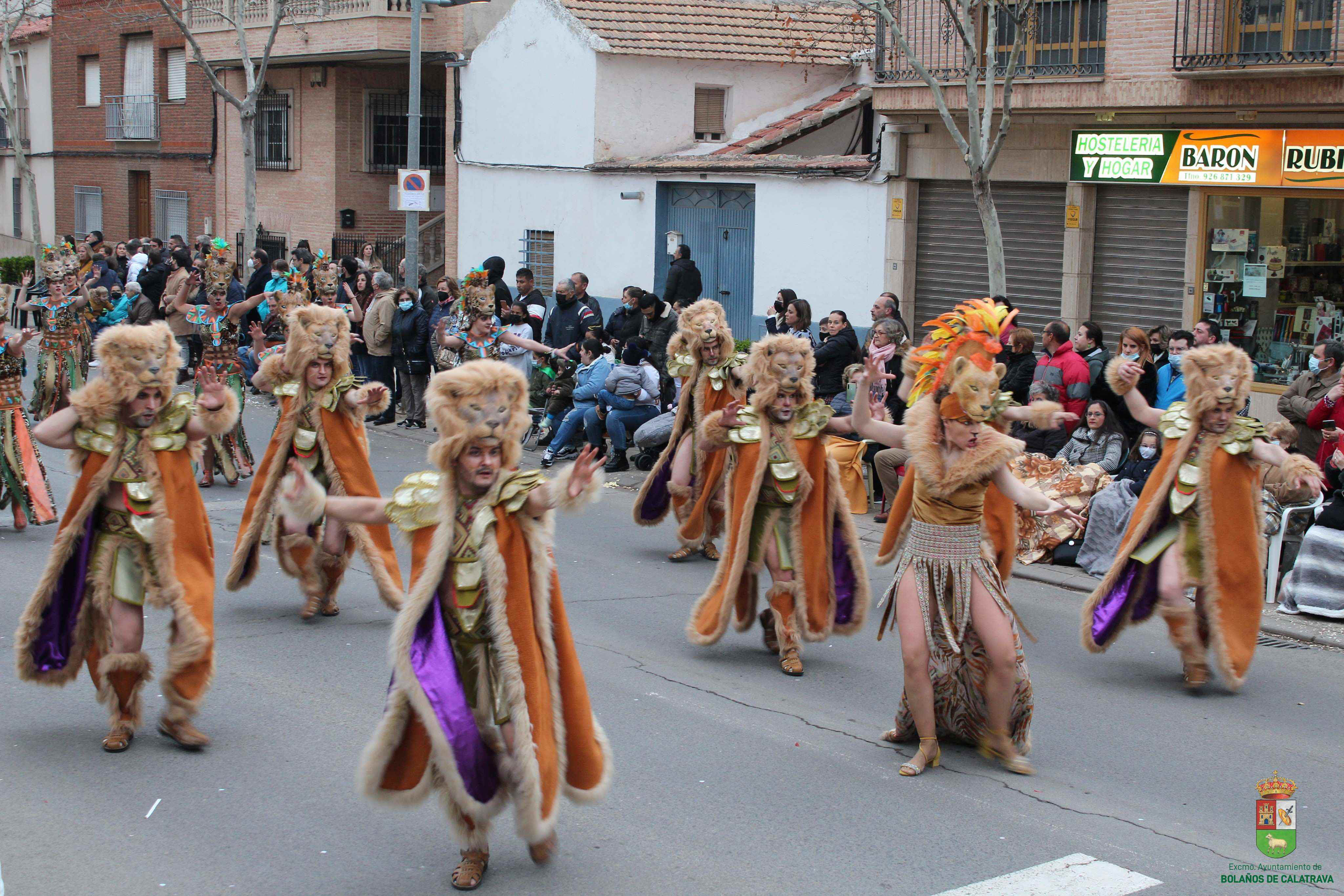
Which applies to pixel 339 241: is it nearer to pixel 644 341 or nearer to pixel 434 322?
pixel 434 322

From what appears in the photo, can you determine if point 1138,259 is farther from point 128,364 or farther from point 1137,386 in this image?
point 128,364

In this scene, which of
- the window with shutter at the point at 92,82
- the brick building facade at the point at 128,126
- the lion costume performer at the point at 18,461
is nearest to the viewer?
the lion costume performer at the point at 18,461

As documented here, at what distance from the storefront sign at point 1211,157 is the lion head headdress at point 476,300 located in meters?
7.12

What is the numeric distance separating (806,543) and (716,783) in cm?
201

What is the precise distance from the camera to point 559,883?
17.7ft

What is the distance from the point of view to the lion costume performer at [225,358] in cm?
1372

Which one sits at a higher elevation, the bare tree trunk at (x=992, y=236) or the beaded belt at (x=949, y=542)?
the bare tree trunk at (x=992, y=236)

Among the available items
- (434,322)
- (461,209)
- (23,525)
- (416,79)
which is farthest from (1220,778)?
(461,209)

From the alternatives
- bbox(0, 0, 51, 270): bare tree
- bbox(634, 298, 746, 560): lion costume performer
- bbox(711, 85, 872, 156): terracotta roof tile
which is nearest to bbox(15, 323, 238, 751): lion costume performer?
bbox(634, 298, 746, 560): lion costume performer

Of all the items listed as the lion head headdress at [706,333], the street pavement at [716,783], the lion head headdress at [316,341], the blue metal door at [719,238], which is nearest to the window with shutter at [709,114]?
the blue metal door at [719,238]

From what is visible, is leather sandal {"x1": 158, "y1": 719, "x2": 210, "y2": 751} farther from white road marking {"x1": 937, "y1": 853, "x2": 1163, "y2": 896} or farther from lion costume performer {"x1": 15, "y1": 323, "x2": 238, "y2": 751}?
white road marking {"x1": 937, "y1": 853, "x2": 1163, "y2": 896}

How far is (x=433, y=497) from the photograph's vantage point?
211 inches

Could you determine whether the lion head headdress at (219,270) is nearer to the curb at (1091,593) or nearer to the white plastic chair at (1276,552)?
the curb at (1091,593)

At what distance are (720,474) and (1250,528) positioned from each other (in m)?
3.61
